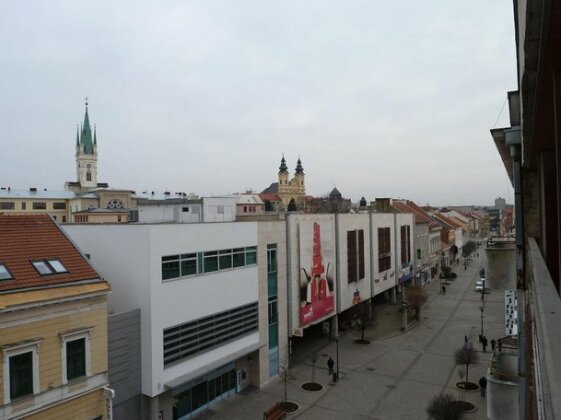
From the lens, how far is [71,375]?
51.9ft

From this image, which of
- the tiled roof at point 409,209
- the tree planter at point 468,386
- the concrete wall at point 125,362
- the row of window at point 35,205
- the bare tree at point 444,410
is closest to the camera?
the concrete wall at point 125,362

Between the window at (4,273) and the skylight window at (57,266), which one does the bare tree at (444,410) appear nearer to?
the skylight window at (57,266)

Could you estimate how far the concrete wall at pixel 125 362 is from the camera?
17969mm

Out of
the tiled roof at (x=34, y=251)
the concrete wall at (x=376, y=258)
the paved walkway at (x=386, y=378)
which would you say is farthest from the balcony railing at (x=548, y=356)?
the concrete wall at (x=376, y=258)

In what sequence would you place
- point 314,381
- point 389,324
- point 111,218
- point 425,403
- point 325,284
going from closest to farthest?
1. point 425,403
2. point 314,381
3. point 325,284
4. point 389,324
5. point 111,218

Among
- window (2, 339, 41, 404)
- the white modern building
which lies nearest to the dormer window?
window (2, 339, 41, 404)

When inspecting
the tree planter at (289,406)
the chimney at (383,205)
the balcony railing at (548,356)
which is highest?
the chimney at (383,205)

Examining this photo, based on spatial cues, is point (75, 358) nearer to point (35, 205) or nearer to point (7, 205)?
point (7, 205)

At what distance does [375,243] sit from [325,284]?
1158cm

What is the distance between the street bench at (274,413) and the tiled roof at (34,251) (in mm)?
9775

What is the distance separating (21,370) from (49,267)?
148 inches

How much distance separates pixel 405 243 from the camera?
168 feet

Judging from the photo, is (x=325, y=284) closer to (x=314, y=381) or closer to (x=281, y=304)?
(x=281, y=304)

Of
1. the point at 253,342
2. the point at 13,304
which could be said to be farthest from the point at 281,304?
the point at 13,304
